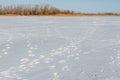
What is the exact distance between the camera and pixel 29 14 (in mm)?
24297

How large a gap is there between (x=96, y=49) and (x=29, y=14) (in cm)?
1959

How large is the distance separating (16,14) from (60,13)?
3.89 metres

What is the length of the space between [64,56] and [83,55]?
34cm

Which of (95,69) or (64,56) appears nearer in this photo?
(95,69)

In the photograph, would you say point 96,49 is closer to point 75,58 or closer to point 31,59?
point 75,58

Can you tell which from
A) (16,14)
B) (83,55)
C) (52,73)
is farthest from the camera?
(16,14)

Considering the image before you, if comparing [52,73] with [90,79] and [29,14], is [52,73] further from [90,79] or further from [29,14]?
[29,14]

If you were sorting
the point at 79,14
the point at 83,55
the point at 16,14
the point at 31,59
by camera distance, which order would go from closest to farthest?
the point at 31,59 → the point at 83,55 → the point at 16,14 → the point at 79,14

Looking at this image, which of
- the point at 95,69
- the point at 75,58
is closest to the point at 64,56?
the point at 75,58

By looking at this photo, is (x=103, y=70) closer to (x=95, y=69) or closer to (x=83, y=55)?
(x=95, y=69)

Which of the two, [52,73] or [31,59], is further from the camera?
[31,59]

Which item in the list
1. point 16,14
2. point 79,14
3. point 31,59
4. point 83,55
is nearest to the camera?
point 31,59

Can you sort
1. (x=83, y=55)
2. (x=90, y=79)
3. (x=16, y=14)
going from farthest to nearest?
(x=16, y=14) < (x=83, y=55) < (x=90, y=79)

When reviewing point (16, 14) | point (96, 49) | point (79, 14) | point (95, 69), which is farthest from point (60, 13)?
point (95, 69)
